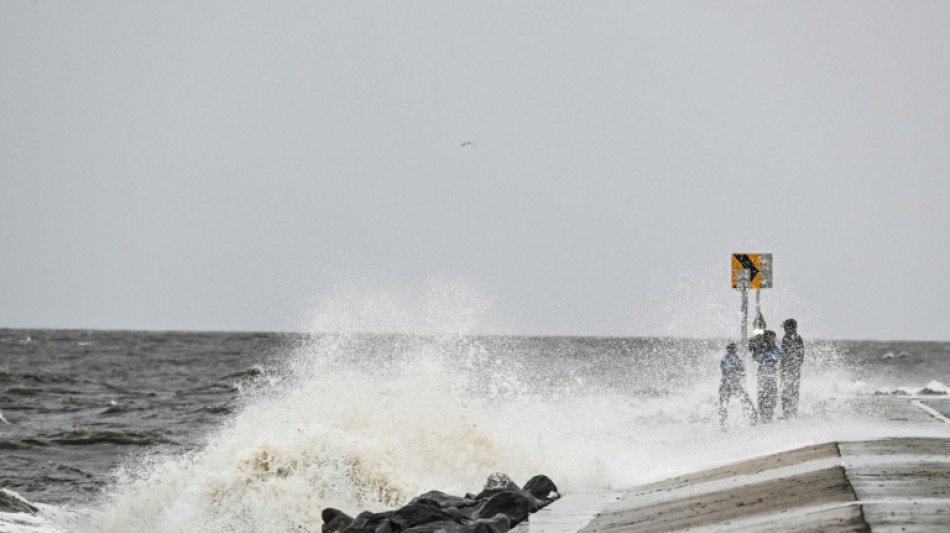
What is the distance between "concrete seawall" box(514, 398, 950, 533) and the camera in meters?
9.22

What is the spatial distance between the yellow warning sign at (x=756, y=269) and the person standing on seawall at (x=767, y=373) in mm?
933

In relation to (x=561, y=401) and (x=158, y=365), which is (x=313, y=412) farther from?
(x=158, y=365)

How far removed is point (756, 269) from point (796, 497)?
11.8 meters

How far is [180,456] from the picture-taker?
77.8 ft

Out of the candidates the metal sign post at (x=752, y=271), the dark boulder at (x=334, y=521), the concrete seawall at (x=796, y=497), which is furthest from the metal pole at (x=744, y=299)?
the dark boulder at (x=334, y=521)

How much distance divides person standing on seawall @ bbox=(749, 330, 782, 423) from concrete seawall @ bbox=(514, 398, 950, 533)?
256 inches

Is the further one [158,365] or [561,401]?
[158,365]

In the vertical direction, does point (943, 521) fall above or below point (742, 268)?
below

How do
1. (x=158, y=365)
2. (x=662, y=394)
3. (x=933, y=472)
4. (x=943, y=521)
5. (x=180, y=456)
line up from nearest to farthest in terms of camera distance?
(x=943, y=521) → (x=933, y=472) → (x=180, y=456) → (x=662, y=394) → (x=158, y=365)

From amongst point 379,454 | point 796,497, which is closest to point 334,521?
point 379,454

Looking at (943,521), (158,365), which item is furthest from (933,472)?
(158,365)

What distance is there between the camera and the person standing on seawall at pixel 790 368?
2095 centimetres

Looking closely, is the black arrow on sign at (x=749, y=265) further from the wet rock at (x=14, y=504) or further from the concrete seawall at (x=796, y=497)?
the wet rock at (x=14, y=504)

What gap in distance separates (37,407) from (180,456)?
17.5 m
